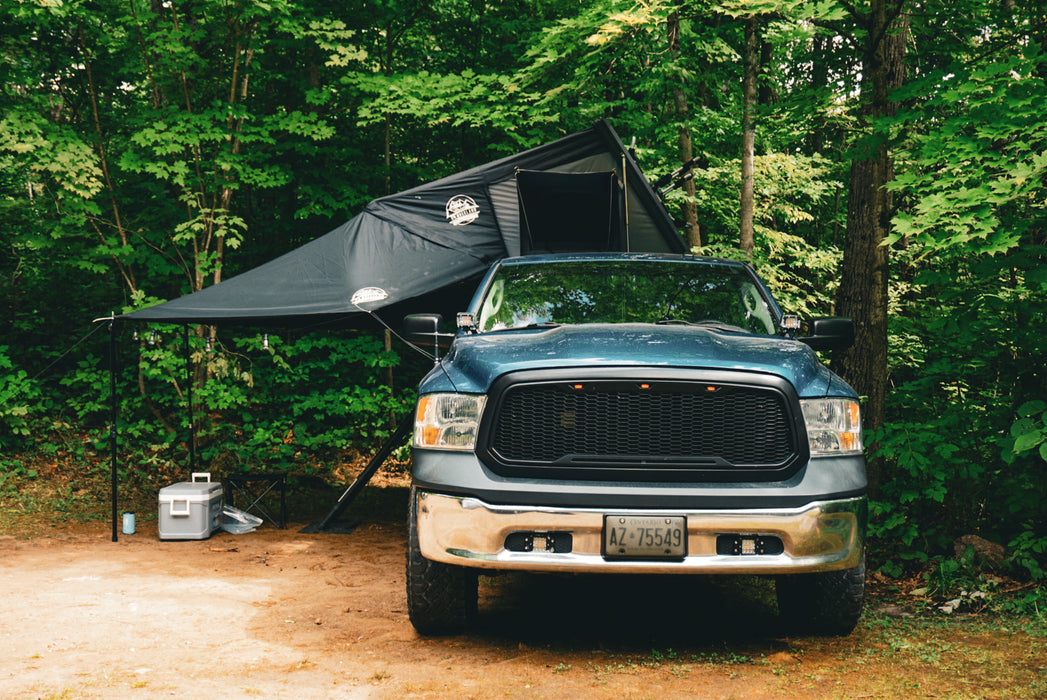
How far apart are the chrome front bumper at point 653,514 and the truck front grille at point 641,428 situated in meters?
0.22

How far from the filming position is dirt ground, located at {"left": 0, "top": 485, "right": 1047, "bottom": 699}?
11.5 feet

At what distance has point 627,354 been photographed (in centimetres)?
370

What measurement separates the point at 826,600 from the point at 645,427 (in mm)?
1392

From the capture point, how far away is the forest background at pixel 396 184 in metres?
5.83

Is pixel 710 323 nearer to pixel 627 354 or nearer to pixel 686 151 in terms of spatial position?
pixel 627 354

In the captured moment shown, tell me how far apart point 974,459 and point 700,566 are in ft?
11.7

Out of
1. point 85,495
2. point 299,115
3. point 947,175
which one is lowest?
point 85,495

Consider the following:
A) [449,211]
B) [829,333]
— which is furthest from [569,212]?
[829,333]

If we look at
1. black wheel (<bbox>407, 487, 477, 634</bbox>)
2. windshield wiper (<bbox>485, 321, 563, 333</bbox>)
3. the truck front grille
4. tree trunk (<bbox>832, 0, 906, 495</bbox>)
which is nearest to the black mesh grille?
the truck front grille

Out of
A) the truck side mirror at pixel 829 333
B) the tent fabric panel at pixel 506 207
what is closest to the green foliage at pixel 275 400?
the tent fabric panel at pixel 506 207

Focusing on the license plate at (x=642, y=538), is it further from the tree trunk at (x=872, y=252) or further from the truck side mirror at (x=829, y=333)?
the tree trunk at (x=872, y=252)

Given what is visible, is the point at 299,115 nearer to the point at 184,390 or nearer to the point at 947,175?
the point at 184,390

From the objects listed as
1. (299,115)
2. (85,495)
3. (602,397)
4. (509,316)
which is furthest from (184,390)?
(602,397)

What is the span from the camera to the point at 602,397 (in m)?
3.66
